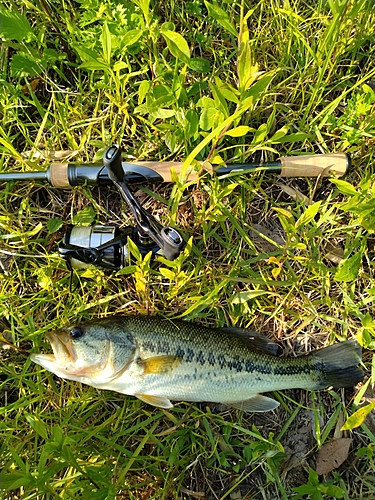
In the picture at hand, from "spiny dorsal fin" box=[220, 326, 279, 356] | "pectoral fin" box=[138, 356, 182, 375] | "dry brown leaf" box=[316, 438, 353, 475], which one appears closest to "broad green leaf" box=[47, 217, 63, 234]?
"pectoral fin" box=[138, 356, 182, 375]

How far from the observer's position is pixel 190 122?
9.10 ft

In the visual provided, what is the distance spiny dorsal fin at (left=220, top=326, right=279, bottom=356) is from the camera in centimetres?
293

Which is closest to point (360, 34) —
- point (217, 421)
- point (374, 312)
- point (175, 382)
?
point (374, 312)

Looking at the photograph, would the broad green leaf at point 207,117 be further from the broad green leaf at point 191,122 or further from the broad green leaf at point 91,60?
the broad green leaf at point 91,60

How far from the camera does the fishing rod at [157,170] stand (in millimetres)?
2846

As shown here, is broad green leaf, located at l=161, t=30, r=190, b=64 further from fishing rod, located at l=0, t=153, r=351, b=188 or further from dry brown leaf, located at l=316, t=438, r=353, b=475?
dry brown leaf, located at l=316, t=438, r=353, b=475

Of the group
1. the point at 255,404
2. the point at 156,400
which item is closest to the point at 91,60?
the point at 156,400

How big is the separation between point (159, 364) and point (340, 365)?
1219 millimetres

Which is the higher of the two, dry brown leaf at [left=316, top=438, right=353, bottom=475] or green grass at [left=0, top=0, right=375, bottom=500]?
green grass at [left=0, top=0, right=375, bottom=500]

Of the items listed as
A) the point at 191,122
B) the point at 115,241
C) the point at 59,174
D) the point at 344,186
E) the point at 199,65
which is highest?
the point at 199,65

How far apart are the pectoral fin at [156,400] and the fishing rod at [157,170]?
139cm

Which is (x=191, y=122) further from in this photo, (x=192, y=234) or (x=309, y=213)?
(x=309, y=213)

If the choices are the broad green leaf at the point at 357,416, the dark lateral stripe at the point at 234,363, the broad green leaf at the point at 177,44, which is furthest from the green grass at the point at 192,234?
the broad green leaf at the point at 357,416

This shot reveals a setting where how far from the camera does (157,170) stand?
2.90 metres
